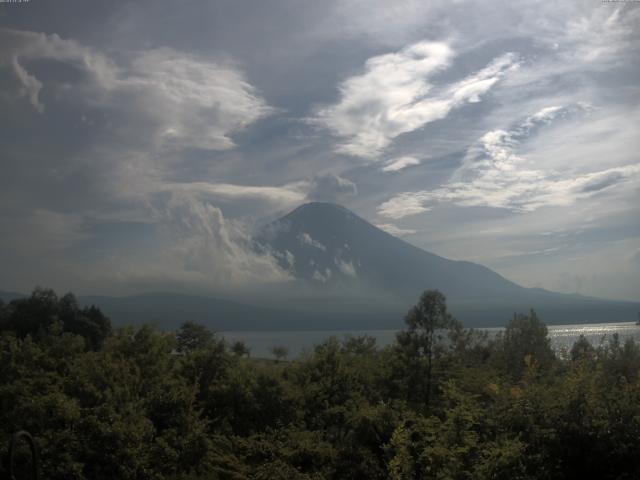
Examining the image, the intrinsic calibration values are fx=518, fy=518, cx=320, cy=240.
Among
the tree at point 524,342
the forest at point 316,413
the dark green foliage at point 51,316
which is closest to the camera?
the forest at point 316,413

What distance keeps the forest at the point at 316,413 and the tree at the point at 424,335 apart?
51 mm

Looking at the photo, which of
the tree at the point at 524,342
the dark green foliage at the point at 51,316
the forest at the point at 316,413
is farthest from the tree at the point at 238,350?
the dark green foliage at the point at 51,316

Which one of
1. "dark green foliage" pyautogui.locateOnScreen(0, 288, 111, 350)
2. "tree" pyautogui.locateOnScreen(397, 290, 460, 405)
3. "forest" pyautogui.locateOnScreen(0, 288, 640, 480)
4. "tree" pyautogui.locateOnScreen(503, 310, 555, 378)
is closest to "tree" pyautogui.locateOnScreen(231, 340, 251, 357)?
"forest" pyautogui.locateOnScreen(0, 288, 640, 480)

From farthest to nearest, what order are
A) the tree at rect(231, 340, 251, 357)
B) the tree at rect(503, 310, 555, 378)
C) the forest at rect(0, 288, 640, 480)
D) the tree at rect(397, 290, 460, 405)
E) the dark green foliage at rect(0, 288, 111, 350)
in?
the dark green foliage at rect(0, 288, 111, 350)
the tree at rect(503, 310, 555, 378)
the tree at rect(231, 340, 251, 357)
the tree at rect(397, 290, 460, 405)
the forest at rect(0, 288, 640, 480)

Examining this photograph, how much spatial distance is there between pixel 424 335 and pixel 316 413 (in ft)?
15.7

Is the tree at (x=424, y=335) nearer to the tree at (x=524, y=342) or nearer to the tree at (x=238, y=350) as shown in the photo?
the tree at (x=238, y=350)

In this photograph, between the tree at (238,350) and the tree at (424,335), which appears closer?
the tree at (424,335)

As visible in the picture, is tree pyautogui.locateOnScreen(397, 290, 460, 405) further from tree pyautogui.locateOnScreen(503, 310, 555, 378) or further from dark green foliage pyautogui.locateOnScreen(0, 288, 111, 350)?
dark green foliage pyautogui.locateOnScreen(0, 288, 111, 350)

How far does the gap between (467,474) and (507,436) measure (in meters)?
1.72

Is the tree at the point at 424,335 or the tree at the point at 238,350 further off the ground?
the tree at the point at 424,335

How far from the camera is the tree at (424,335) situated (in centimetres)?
1806

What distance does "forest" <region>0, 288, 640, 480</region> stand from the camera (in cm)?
1116

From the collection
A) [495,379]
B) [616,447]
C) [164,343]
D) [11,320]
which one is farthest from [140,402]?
[11,320]

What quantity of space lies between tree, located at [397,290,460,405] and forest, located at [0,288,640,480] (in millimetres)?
51
